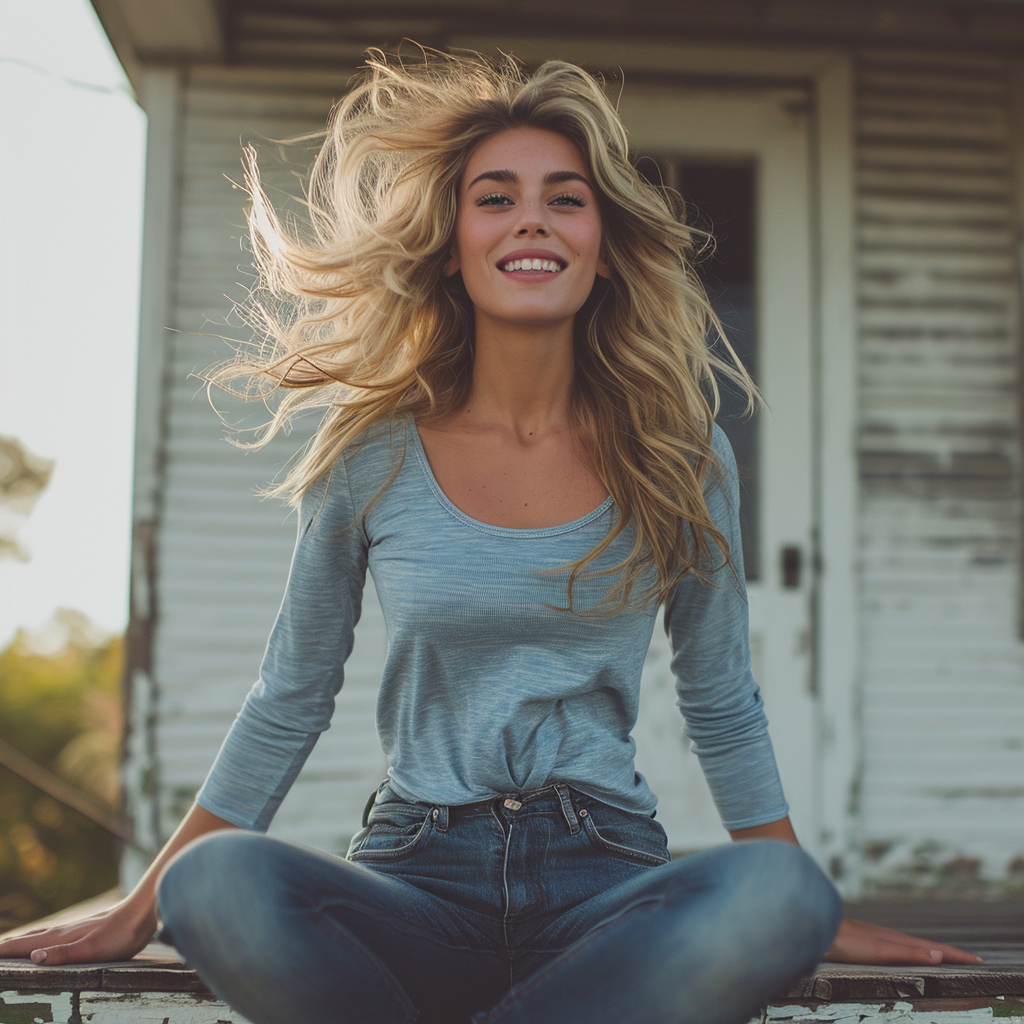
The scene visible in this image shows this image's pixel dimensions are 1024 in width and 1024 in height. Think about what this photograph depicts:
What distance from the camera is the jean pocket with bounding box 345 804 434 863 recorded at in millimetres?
1351

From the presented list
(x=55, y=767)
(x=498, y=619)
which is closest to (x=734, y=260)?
(x=498, y=619)

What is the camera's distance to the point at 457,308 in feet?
5.75

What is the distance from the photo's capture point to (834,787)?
3283 millimetres

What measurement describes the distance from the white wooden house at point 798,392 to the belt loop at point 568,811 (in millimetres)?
1909

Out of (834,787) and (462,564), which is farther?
(834,787)

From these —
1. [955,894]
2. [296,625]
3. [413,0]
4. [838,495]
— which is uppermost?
[413,0]

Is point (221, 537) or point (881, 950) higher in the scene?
point (221, 537)

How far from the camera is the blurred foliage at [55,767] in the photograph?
8.66m

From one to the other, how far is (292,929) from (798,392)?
2.75m

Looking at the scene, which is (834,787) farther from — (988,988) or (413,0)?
(413,0)

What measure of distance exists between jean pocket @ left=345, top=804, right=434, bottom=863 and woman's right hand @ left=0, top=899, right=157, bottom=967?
32cm

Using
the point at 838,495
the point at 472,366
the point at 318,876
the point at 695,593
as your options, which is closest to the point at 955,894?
the point at 838,495

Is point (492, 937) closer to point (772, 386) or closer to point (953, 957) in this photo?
point (953, 957)

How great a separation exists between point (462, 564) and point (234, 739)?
0.42m
